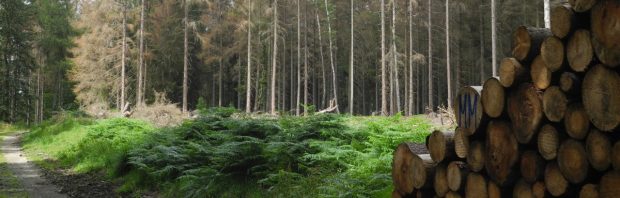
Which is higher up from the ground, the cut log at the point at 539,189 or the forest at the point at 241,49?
the forest at the point at 241,49

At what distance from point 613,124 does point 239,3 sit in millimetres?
42550

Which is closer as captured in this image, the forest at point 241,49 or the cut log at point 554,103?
the cut log at point 554,103

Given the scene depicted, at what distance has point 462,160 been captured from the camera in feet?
13.1

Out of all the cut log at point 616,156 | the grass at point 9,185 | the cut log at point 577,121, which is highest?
the cut log at point 577,121

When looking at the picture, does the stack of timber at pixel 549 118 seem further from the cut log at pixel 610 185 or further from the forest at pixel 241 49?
the forest at pixel 241 49

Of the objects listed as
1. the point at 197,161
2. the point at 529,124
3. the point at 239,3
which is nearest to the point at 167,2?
the point at 239,3

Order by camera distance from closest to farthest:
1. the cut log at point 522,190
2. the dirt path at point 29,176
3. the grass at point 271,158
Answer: the cut log at point 522,190 < the grass at point 271,158 < the dirt path at point 29,176

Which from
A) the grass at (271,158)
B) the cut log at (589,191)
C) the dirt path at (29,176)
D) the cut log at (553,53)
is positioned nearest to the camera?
the cut log at (589,191)

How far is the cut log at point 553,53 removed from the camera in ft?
9.92

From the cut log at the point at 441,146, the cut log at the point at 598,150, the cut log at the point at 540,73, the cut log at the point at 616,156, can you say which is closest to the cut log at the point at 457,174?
the cut log at the point at 441,146

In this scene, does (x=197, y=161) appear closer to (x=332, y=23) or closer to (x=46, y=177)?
(x=46, y=177)

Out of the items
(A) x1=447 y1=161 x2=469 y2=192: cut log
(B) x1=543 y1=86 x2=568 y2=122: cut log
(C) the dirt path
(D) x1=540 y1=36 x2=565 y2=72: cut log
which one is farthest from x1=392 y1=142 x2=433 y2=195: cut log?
(C) the dirt path

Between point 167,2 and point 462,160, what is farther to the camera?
point 167,2

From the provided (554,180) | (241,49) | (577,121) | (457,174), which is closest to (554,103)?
(577,121)
